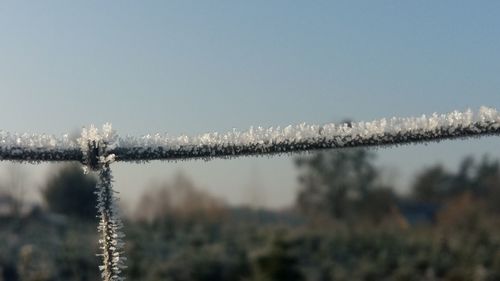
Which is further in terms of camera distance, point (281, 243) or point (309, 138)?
point (281, 243)

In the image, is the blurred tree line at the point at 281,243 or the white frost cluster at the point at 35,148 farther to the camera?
the blurred tree line at the point at 281,243

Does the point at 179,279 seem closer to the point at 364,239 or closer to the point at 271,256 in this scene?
the point at 271,256

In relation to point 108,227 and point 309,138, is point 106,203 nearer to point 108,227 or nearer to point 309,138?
point 108,227

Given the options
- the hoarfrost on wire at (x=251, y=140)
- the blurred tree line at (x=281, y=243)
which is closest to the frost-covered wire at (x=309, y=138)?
the hoarfrost on wire at (x=251, y=140)

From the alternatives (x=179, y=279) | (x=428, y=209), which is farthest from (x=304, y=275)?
(x=428, y=209)

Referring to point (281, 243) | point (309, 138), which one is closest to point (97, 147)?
point (309, 138)

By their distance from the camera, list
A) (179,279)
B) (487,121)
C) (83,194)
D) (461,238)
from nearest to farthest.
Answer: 1. (487,121)
2. (179,279)
3. (461,238)
4. (83,194)

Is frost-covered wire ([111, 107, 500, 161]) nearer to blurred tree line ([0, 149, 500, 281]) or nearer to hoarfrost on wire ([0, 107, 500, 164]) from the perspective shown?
hoarfrost on wire ([0, 107, 500, 164])

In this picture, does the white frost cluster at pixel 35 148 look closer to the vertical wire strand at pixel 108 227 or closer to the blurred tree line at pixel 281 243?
the vertical wire strand at pixel 108 227
